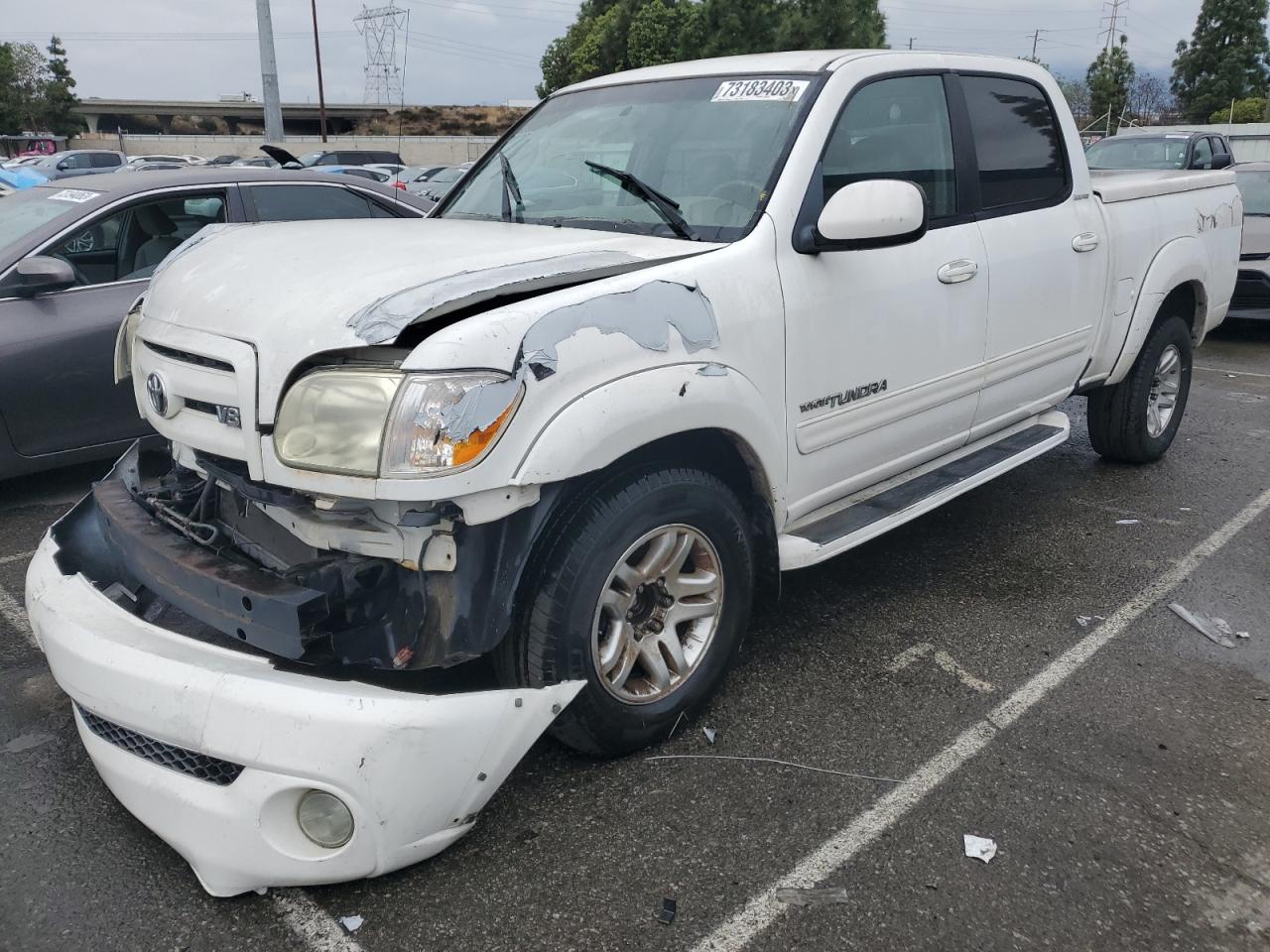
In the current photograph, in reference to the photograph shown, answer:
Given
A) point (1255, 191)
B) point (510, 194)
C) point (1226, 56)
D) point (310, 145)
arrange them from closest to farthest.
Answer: point (510, 194)
point (1255, 191)
point (310, 145)
point (1226, 56)

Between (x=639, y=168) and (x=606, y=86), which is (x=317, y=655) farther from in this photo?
(x=606, y=86)

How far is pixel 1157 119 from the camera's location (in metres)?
69.5

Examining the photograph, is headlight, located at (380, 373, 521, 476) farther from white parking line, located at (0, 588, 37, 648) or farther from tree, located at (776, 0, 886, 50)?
tree, located at (776, 0, 886, 50)

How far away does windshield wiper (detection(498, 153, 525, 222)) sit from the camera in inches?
139

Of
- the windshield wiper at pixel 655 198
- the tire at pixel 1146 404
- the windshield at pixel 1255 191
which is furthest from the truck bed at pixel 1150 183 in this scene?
the windshield at pixel 1255 191

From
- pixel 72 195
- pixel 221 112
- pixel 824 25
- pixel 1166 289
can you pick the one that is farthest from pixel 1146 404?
pixel 221 112

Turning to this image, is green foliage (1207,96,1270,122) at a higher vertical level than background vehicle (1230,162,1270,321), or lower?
higher

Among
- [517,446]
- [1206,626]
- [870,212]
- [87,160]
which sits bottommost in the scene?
[1206,626]

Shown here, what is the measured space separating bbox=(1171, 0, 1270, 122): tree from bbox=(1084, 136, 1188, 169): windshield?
58802 millimetres

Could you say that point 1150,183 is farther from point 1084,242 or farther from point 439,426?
point 439,426

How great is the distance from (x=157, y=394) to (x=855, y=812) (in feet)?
6.99

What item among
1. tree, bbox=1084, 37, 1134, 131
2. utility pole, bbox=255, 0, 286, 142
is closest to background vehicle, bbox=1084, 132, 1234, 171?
utility pole, bbox=255, 0, 286, 142

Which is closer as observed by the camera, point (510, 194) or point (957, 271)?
point (957, 271)

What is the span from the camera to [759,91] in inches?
130
